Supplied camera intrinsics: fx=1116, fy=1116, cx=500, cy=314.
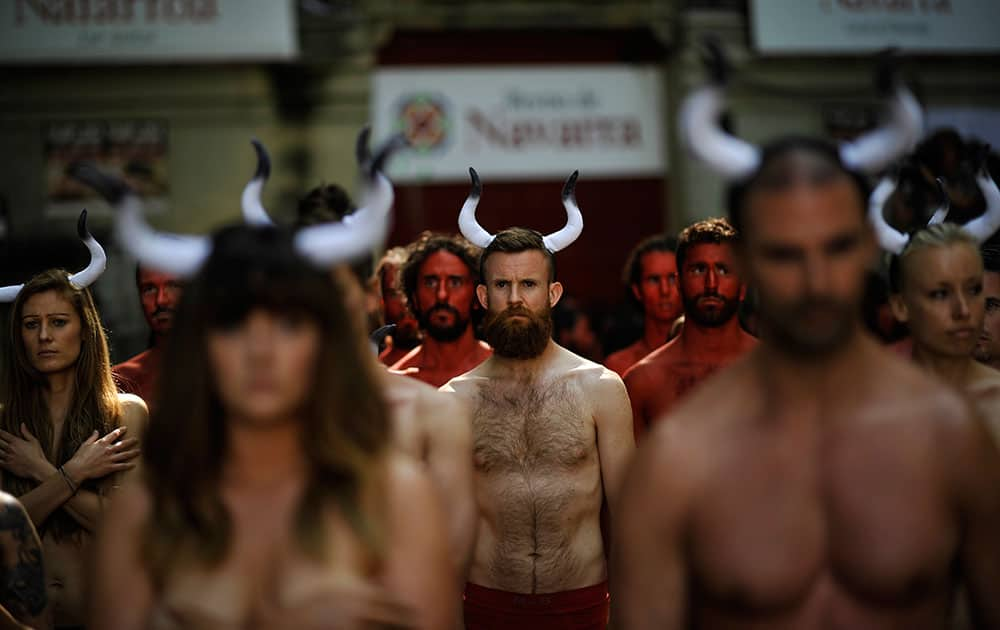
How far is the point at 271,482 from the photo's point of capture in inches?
104

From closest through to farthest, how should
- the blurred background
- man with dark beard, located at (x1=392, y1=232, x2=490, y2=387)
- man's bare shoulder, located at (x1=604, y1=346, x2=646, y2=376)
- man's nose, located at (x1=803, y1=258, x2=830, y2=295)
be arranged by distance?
man's nose, located at (x1=803, y1=258, x2=830, y2=295)
man with dark beard, located at (x1=392, y1=232, x2=490, y2=387)
man's bare shoulder, located at (x1=604, y1=346, x2=646, y2=376)
the blurred background

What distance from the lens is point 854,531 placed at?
2678mm

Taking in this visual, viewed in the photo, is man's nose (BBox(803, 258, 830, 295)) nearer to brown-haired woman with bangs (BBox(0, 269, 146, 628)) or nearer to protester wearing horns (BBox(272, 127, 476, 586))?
protester wearing horns (BBox(272, 127, 476, 586))

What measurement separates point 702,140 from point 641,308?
16.9 ft

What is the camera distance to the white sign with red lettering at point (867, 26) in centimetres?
1216

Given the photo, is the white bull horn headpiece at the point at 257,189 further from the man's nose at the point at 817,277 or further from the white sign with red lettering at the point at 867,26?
the white sign with red lettering at the point at 867,26

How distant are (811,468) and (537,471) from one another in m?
2.60

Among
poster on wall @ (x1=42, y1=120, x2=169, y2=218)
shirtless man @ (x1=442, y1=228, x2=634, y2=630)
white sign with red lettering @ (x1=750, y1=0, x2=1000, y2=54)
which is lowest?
shirtless man @ (x1=442, y1=228, x2=634, y2=630)

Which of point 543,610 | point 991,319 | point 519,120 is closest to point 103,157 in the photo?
point 519,120

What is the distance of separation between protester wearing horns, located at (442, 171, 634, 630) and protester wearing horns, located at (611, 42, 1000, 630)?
92.5 inches

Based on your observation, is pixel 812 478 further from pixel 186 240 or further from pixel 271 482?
pixel 186 240

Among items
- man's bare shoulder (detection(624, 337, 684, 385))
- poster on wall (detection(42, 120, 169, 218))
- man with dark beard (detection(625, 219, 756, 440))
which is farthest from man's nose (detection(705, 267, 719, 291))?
poster on wall (detection(42, 120, 169, 218))

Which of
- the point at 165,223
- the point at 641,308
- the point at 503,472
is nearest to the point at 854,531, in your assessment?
the point at 503,472

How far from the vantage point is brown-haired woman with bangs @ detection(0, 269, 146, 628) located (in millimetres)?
4879
